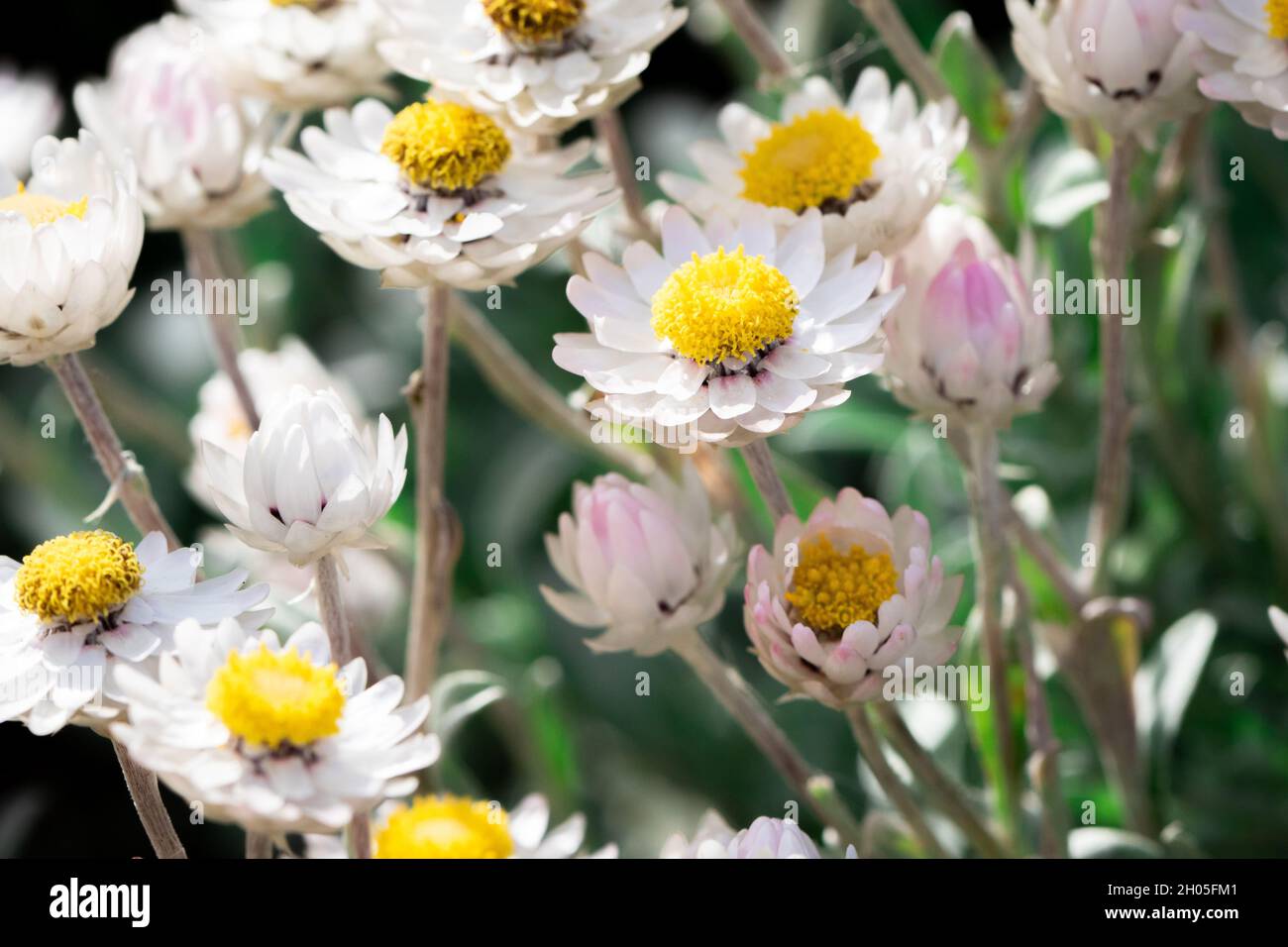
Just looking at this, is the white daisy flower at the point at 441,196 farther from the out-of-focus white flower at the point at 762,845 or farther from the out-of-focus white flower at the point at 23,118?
the out-of-focus white flower at the point at 23,118

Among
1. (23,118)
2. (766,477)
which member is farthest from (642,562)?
(23,118)

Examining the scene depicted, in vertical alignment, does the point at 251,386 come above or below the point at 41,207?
below

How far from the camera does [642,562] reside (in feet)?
1.95

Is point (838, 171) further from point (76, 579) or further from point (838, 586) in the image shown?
point (76, 579)

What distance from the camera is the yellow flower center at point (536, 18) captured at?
0.64 metres

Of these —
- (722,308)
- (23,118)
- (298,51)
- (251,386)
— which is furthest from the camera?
(23,118)

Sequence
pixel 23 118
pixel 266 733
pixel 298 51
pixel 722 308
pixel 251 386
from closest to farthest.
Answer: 1. pixel 266 733
2. pixel 722 308
3. pixel 298 51
4. pixel 251 386
5. pixel 23 118

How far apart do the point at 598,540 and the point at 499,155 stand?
17 cm

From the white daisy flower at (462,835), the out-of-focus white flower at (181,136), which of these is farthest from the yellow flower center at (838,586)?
the out-of-focus white flower at (181,136)

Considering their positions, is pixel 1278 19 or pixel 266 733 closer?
pixel 266 733

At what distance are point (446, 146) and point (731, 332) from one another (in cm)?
15

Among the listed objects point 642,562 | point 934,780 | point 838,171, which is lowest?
point 934,780
